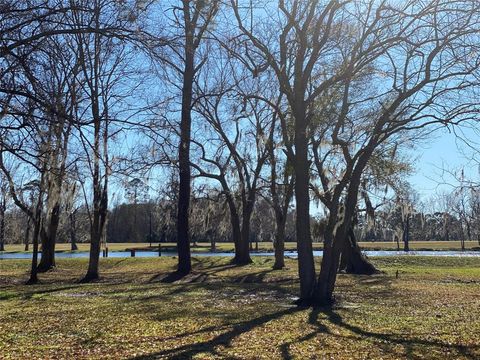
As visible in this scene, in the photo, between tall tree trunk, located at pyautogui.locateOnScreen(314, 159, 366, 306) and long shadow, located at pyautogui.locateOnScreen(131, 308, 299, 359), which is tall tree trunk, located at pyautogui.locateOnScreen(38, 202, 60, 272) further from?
long shadow, located at pyautogui.locateOnScreen(131, 308, 299, 359)

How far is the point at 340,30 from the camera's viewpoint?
43.0ft

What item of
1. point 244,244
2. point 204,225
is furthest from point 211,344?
point 204,225

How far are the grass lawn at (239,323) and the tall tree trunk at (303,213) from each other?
2.59 feet

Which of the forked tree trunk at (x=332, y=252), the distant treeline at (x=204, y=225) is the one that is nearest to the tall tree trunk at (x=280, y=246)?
the distant treeline at (x=204, y=225)

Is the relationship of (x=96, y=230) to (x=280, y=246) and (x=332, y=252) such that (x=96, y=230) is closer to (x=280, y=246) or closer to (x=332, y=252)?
(x=280, y=246)

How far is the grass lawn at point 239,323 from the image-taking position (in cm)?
719

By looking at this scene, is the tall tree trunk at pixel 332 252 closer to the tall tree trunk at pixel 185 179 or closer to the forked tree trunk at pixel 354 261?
the forked tree trunk at pixel 354 261

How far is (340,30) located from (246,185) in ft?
51.1

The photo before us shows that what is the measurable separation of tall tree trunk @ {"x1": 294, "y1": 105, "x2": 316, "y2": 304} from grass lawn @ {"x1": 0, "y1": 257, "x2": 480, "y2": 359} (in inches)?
31.1

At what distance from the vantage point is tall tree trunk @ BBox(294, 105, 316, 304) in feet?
40.0

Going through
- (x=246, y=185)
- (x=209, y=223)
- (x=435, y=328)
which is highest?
(x=246, y=185)

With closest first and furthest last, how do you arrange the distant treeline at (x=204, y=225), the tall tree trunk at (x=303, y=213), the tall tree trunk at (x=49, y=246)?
the tall tree trunk at (x=303, y=213) < the tall tree trunk at (x=49, y=246) < the distant treeline at (x=204, y=225)

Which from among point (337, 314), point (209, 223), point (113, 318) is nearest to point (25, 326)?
point (113, 318)

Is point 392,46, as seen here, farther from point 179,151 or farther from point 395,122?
point 179,151
